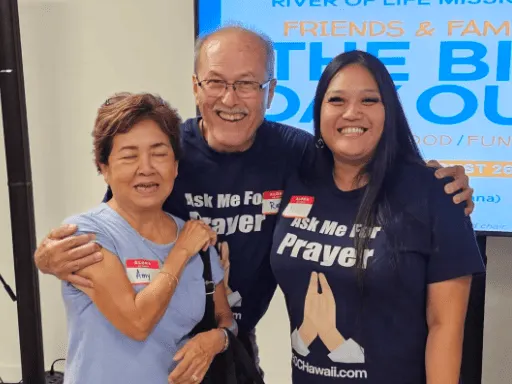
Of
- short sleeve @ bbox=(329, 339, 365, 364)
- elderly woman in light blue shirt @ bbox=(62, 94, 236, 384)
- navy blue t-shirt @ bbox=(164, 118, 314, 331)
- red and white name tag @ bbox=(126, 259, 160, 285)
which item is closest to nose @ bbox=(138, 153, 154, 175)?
elderly woman in light blue shirt @ bbox=(62, 94, 236, 384)

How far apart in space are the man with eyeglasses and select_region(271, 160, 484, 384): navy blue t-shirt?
202 millimetres

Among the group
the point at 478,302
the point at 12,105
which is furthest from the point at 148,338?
the point at 478,302

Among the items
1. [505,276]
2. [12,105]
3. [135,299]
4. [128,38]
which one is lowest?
[505,276]

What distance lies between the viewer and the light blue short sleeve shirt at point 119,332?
1232 millimetres

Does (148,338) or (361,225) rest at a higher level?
(361,225)

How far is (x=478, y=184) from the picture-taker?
223 centimetres

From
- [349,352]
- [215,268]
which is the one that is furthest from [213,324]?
[349,352]

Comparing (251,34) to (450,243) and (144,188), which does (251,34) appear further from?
(450,243)

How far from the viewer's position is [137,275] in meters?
1.26

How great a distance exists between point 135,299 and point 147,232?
0.19 meters

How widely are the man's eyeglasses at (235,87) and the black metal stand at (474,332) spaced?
1.23 metres

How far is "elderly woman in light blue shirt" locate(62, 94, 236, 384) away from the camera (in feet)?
3.97

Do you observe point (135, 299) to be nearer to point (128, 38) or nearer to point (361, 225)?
point (361, 225)

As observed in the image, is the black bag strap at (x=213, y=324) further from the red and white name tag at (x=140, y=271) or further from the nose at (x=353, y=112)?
the nose at (x=353, y=112)
